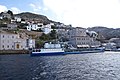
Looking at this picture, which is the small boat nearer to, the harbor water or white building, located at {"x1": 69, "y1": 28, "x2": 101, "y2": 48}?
the harbor water

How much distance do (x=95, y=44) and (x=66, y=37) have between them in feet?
56.5

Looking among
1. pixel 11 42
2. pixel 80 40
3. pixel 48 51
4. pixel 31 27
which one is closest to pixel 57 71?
pixel 48 51

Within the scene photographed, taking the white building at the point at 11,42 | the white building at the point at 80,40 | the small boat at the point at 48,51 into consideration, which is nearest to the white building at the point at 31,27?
the white building at the point at 80,40

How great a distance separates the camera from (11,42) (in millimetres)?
83375

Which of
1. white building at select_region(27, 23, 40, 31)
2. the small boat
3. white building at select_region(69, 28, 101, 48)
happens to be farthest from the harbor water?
white building at select_region(27, 23, 40, 31)

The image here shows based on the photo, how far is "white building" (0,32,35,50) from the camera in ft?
267

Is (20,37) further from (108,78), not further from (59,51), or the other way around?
(108,78)

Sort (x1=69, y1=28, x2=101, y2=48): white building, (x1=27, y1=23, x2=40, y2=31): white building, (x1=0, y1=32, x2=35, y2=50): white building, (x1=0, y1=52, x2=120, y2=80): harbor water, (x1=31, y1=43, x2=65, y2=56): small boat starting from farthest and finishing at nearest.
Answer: (x1=27, y1=23, x2=40, y2=31): white building < (x1=69, y1=28, x2=101, y2=48): white building < (x1=0, y1=32, x2=35, y2=50): white building < (x1=31, y1=43, x2=65, y2=56): small boat < (x1=0, y1=52, x2=120, y2=80): harbor water

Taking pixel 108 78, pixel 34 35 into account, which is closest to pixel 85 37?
pixel 34 35

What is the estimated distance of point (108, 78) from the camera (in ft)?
88.8

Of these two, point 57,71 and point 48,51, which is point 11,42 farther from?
point 57,71

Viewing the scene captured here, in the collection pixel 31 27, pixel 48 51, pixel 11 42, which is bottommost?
pixel 48 51

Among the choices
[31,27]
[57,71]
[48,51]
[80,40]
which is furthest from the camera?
[31,27]

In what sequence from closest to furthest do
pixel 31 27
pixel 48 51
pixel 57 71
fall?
pixel 57 71 → pixel 48 51 → pixel 31 27
